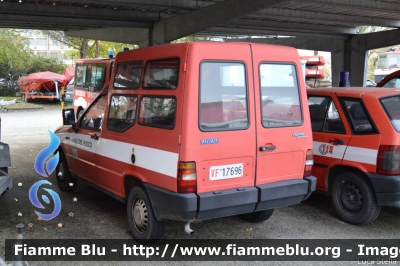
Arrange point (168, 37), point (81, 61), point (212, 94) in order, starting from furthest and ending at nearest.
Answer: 1. point (81, 61)
2. point (168, 37)
3. point (212, 94)

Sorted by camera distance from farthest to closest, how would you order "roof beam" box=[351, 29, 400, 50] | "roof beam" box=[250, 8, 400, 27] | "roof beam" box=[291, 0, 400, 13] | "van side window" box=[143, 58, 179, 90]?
"roof beam" box=[351, 29, 400, 50], "roof beam" box=[250, 8, 400, 27], "roof beam" box=[291, 0, 400, 13], "van side window" box=[143, 58, 179, 90]

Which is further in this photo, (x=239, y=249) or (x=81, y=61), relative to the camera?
(x=81, y=61)

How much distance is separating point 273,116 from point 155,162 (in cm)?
147

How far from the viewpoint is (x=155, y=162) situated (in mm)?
4523

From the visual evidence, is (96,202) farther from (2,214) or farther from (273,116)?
(273,116)

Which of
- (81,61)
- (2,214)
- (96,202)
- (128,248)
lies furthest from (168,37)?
(128,248)

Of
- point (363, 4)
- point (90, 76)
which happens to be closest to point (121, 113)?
point (363, 4)

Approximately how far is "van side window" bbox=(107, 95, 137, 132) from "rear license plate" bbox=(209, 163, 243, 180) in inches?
50.1

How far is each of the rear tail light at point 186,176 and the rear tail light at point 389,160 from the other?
2.64m

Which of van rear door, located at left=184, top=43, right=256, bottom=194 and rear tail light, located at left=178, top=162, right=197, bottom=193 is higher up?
van rear door, located at left=184, top=43, right=256, bottom=194

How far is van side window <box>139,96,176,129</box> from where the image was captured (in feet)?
14.4

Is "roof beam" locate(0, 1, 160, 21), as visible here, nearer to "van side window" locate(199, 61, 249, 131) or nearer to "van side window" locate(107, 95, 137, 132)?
"van side window" locate(107, 95, 137, 132)

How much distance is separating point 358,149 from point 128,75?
326cm

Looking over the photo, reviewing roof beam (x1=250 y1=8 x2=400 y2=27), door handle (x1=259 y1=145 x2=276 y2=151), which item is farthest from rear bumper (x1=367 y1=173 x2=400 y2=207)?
roof beam (x1=250 y1=8 x2=400 y2=27)
